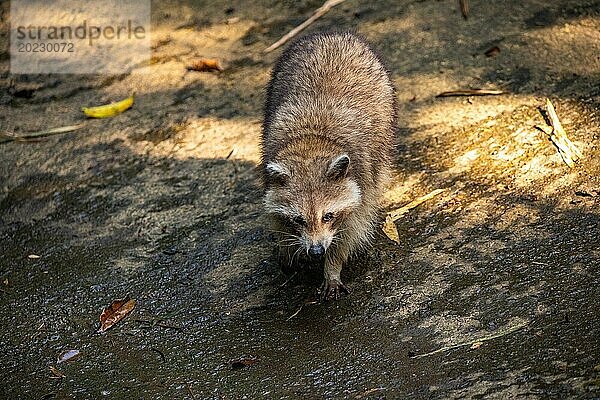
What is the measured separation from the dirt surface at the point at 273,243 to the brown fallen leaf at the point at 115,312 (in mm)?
52

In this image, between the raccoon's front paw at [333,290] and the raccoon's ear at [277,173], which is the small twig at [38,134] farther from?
the raccoon's front paw at [333,290]

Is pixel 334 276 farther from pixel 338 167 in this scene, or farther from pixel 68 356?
pixel 68 356

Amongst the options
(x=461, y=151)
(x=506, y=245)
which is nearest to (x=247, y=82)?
(x=461, y=151)

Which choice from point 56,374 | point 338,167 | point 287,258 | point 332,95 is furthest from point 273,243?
point 56,374

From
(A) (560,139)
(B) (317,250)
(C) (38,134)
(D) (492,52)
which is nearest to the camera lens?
(B) (317,250)

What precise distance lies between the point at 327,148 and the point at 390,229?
0.71 meters

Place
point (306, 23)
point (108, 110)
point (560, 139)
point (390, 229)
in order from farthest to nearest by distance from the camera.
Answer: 1. point (306, 23)
2. point (108, 110)
3. point (560, 139)
4. point (390, 229)

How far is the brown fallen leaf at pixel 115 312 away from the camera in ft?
15.5

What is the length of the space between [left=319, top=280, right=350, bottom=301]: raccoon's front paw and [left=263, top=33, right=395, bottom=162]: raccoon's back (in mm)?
821

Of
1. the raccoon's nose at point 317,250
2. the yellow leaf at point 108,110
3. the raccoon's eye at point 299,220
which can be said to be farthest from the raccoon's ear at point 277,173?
the yellow leaf at point 108,110

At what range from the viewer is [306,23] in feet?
24.8

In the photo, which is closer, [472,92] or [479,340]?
[479,340]

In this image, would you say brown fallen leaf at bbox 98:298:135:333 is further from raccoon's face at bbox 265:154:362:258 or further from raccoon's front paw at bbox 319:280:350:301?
raccoon's front paw at bbox 319:280:350:301

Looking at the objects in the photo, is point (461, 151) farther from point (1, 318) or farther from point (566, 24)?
point (1, 318)
